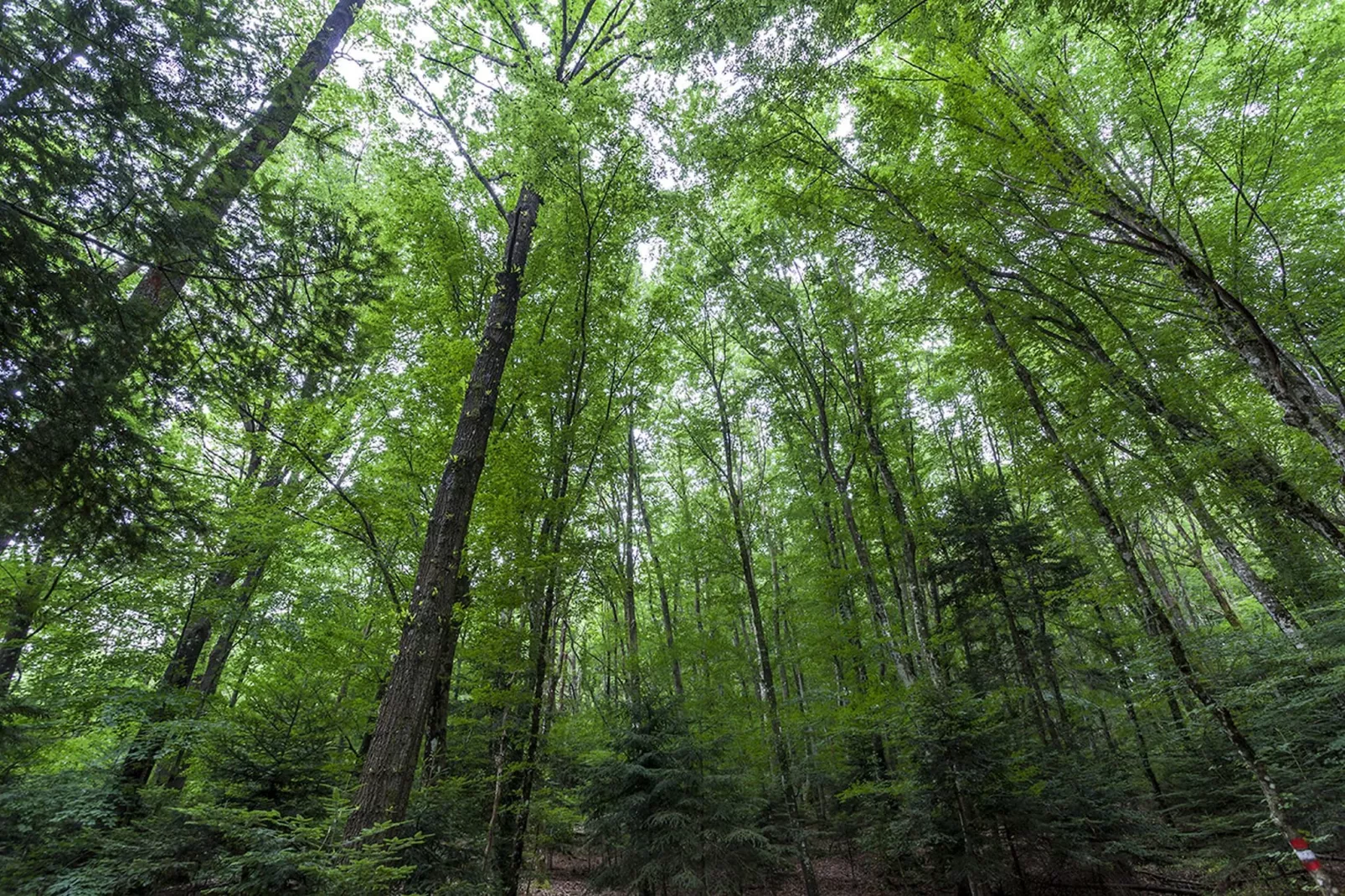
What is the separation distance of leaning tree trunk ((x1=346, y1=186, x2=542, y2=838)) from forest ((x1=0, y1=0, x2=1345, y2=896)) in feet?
0.13

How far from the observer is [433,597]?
16.2ft

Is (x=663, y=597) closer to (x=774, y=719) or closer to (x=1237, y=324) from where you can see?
(x=774, y=719)

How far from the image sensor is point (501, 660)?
6.09 m

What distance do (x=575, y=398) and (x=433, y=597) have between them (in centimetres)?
374

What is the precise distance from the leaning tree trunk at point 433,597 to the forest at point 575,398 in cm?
4

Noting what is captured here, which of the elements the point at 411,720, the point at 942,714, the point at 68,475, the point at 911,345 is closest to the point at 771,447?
the point at 911,345

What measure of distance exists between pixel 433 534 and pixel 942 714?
6.69 metres

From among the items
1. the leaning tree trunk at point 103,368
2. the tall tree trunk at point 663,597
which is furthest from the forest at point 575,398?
the tall tree trunk at point 663,597

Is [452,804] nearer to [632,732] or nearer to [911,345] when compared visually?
[632,732]

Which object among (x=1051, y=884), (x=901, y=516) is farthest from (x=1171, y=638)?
(x=1051, y=884)

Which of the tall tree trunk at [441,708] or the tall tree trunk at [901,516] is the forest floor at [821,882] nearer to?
the tall tree trunk at [441,708]

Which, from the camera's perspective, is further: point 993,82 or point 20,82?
point 993,82

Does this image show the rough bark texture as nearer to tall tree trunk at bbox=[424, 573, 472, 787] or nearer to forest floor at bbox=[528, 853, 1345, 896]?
tall tree trunk at bbox=[424, 573, 472, 787]

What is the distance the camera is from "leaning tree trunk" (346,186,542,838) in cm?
422
